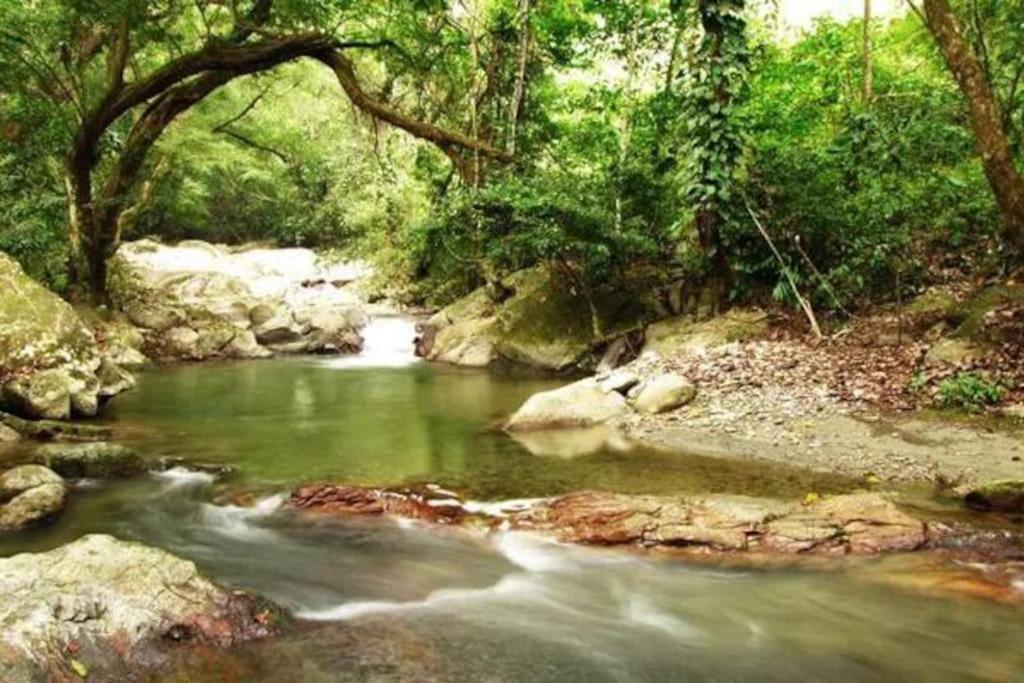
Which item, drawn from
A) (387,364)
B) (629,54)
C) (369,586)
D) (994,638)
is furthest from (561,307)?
(994,638)

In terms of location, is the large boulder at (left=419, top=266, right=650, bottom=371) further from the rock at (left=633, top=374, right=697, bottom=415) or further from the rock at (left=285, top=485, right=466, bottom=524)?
the rock at (left=285, top=485, right=466, bottom=524)

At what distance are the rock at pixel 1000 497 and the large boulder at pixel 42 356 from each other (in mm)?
9336

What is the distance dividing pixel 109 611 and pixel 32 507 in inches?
116

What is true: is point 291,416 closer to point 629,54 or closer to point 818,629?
point 818,629

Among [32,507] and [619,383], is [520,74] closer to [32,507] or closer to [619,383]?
[619,383]

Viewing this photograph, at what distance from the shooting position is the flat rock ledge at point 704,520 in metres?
5.42

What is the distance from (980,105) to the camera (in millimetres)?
7738

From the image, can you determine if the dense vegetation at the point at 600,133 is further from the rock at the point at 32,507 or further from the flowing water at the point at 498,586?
the rock at the point at 32,507

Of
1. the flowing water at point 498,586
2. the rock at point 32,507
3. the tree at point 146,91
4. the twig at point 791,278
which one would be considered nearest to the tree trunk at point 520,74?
the tree at point 146,91

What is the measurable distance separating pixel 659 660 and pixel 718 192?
8.32 meters

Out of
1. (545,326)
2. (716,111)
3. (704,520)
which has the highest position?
(716,111)

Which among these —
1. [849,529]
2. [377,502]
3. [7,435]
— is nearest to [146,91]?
[7,435]

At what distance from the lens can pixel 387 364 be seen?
53.2 feet

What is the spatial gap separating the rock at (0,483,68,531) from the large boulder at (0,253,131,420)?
3.28 metres
